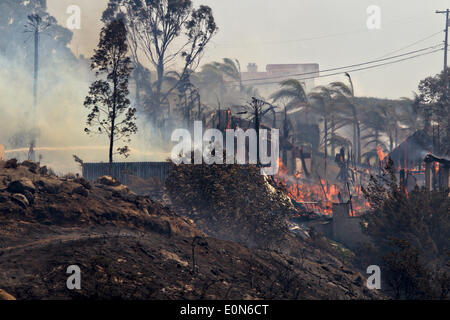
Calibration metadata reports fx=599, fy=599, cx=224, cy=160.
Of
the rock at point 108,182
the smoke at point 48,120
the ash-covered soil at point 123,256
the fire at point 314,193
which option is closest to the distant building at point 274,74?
the smoke at point 48,120

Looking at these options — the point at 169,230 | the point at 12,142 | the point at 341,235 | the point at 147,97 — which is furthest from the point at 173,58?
the point at 169,230

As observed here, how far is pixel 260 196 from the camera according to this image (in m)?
26.5

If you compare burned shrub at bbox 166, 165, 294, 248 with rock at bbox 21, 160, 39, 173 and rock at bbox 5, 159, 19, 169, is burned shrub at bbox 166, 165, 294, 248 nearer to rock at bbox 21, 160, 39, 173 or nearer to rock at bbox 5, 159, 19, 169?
rock at bbox 21, 160, 39, 173

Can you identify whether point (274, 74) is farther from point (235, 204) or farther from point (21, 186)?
point (21, 186)

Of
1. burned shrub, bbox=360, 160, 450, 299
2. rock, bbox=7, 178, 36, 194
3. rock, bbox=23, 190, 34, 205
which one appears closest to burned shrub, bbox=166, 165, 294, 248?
burned shrub, bbox=360, 160, 450, 299

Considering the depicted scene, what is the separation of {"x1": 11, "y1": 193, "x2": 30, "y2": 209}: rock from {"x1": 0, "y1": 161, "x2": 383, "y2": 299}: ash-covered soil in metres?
0.04

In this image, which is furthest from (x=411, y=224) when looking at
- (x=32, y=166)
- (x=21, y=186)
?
(x=32, y=166)

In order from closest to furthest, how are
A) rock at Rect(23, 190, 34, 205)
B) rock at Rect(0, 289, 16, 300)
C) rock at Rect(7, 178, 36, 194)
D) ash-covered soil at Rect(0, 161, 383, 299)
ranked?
rock at Rect(0, 289, 16, 300) < ash-covered soil at Rect(0, 161, 383, 299) < rock at Rect(23, 190, 34, 205) < rock at Rect(7, 178, 36, 194)

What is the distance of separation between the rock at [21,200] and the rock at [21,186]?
56cm

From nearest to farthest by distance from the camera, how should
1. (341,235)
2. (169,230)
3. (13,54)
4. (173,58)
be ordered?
(169,230)
(341,235)
(173,58)
(13,54)

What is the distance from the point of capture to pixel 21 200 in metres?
22.0

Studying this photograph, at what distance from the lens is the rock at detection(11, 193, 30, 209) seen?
71.7 ft

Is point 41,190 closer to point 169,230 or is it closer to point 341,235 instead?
point 169,230
